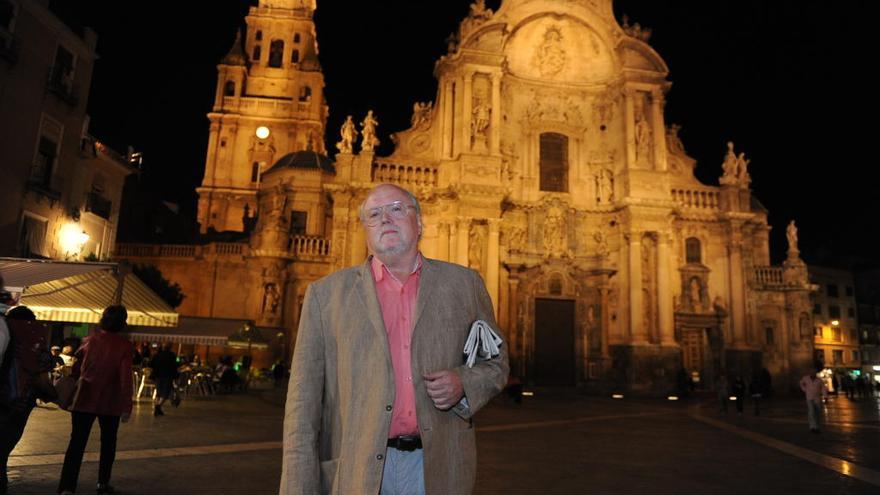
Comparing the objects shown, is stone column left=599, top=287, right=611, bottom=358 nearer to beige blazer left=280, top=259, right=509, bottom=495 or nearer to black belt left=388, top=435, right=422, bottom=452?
beige blazer left=280, top=259, right=509, bottom=495

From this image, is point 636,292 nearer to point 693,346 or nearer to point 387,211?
point 693,346

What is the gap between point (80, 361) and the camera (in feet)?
20.6

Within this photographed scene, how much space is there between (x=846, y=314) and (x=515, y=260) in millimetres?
48140

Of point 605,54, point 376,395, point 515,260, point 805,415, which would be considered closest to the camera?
point 376,395

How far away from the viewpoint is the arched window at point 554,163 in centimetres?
2898

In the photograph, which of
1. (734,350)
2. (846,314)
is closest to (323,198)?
(734,350)

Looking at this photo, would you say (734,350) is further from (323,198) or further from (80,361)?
(80,361)

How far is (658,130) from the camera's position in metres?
28.4

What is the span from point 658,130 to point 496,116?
26.0ft

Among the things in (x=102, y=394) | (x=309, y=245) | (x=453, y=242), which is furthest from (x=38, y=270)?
(x=453, y=242)

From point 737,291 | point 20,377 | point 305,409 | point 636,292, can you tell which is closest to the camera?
point 305,409

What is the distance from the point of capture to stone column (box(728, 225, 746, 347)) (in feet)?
89.6

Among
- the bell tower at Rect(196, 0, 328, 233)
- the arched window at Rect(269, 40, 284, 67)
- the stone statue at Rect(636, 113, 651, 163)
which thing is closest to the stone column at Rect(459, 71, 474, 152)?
the stone statue at Rect(636, 113, 651, 163)

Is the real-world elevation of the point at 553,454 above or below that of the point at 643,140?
below
